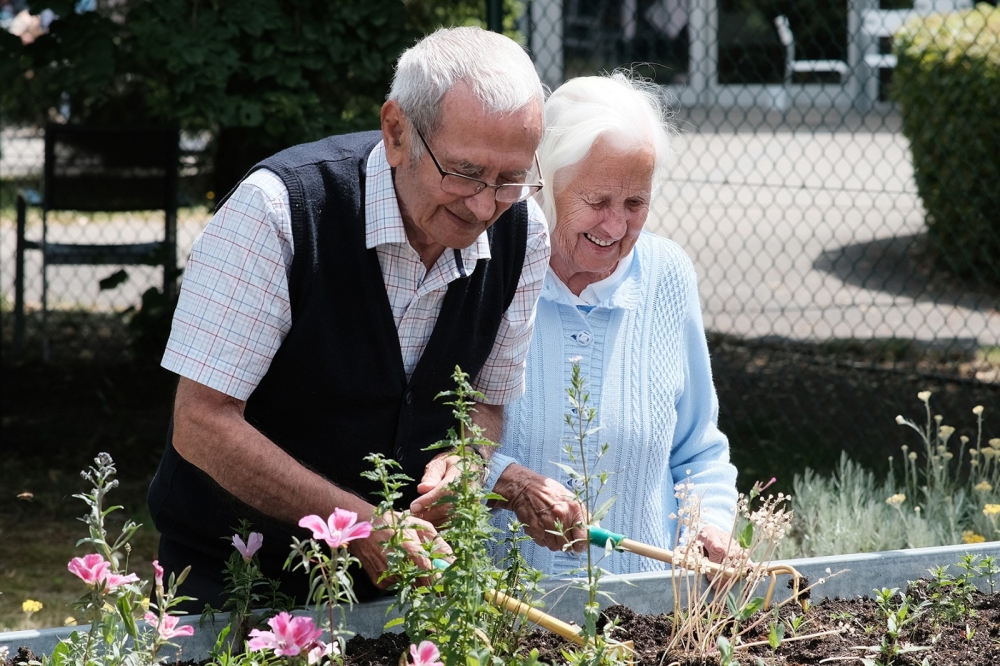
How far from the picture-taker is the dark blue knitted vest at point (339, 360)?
5.97 feet

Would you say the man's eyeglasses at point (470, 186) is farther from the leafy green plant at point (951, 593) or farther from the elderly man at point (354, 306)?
the leafy green plant at point (951, 593)

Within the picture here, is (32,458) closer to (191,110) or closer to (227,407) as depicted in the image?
(191,110)

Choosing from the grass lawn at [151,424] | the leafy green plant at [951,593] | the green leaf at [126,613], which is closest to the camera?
the green leaf at [126,613]

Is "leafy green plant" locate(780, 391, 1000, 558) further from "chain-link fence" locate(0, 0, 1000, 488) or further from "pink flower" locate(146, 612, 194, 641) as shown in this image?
"pink flower" locate(146, 612, 194, 641)

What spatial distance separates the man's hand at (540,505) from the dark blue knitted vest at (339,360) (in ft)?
0.50

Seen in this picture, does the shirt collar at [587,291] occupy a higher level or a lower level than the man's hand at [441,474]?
higher

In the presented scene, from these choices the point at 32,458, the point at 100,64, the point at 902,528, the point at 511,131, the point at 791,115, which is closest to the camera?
the point at 511,131

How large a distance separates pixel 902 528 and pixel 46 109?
16.7 ft

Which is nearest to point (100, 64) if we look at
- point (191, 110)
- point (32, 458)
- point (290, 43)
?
point (191, 110)

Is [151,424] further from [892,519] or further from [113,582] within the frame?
[113,582]

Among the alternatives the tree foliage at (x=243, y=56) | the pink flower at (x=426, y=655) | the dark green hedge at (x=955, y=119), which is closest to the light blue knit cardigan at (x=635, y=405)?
the pink flower at (x=426, y=655)

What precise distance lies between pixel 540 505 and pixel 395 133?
2.17 ft

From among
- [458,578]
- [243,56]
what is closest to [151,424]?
[243,56]

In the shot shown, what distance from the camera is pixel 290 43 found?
404 cm
